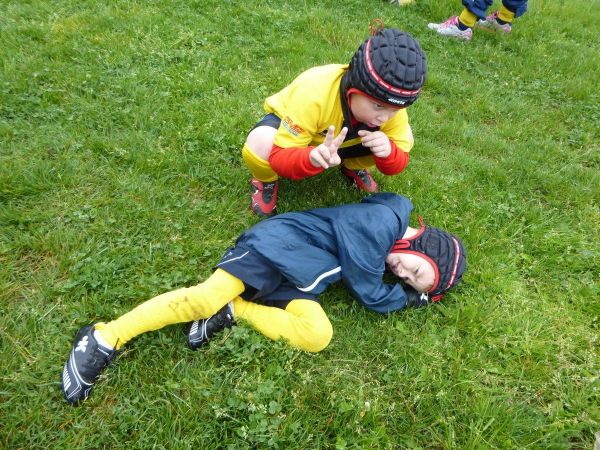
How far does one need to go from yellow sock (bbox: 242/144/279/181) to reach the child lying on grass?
50 centimetres

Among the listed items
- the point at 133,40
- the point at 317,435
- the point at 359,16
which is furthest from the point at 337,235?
the point at 359,16

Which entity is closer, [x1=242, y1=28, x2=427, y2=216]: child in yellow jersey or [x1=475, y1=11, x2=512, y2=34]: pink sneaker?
[x1=242, y1=28, x2=427, y2=216]: child in yellow jersey

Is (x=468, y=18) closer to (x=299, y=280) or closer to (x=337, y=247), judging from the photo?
(x=337, y=247)

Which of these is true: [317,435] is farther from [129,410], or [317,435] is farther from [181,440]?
[129,410]

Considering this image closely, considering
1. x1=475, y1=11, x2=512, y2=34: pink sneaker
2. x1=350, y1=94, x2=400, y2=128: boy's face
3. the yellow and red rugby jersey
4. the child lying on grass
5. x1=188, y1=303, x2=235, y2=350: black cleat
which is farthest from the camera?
x1=475, y1=11, x2=512, y2=34: pink sneaker

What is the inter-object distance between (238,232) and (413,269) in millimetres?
1444

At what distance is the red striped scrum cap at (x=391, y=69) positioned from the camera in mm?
2785

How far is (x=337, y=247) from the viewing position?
325 centimetres

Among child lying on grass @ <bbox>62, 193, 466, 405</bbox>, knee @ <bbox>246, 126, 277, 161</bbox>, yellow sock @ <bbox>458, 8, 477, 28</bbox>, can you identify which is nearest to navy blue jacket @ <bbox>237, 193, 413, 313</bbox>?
child lying on grass @ <bbox>62, 193, 466, 405</bbox>

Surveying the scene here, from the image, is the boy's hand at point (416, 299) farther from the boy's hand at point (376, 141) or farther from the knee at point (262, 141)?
the knee at point (262, 141)

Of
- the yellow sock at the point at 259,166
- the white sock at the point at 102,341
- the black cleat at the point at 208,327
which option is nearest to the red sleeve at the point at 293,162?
the yellow sock at the point at 259,166

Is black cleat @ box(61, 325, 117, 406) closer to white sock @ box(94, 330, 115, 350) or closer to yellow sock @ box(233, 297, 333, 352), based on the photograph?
white sock @ box(94, 330, 115, 350)

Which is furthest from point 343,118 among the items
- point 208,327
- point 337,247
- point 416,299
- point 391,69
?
point 208,327

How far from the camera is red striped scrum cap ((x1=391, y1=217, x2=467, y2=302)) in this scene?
335 centimetres
